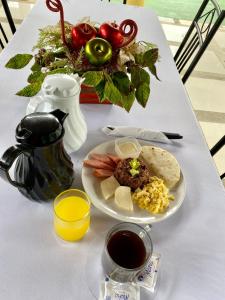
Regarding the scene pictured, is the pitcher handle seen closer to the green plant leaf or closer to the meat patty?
the green plant leaf

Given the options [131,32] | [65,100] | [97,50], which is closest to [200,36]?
[131,32]

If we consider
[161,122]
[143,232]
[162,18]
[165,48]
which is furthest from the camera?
[162,18]

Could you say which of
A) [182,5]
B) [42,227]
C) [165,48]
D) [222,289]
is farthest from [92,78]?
[182,5]

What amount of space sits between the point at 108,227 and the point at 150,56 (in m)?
0.40

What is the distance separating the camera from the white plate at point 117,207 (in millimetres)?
587

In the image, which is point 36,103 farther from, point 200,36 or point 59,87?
point 200,36

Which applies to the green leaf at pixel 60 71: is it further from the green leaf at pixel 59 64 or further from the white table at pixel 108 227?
the white table at pixel 108 227

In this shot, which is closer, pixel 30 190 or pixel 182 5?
pixel 30 190

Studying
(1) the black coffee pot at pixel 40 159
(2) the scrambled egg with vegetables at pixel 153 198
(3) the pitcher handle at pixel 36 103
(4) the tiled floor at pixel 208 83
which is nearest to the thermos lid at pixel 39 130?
(1) the black coffee pot at pixel 40 159

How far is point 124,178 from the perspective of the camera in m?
0.61

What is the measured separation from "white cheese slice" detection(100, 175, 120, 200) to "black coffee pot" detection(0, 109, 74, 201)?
0.24 feet

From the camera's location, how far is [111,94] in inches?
A: 24.8

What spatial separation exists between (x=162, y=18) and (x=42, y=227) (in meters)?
2.99

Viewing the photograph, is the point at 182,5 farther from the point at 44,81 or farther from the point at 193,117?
the point at 44,81
